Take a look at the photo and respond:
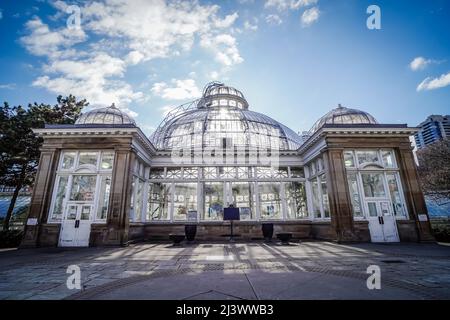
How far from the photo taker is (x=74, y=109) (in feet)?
67.9

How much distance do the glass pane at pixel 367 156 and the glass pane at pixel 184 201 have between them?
13.4m

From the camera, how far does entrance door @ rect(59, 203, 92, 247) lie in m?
13.2

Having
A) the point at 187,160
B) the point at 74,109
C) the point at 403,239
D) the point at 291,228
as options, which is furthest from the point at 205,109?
the point at 403,239

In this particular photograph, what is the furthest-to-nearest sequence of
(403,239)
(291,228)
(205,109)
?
(205,109), (291,228), (403,239)

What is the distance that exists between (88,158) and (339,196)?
59.6ft

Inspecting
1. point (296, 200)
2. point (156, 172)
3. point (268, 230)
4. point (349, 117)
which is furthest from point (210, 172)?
point (349, 117)

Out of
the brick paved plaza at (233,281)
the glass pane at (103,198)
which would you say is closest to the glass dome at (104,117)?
the glass pane at (103,198)

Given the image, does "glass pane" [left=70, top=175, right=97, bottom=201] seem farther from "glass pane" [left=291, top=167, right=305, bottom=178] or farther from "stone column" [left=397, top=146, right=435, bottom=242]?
"stone column" [left=397, top=146, right=435, bottom=242]

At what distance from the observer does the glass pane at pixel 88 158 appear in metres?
14.9

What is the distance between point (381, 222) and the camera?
14023mm

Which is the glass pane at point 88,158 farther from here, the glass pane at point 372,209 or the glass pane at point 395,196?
the glass pane at point 395,196

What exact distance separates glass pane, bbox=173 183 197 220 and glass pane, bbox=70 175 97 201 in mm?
6242
